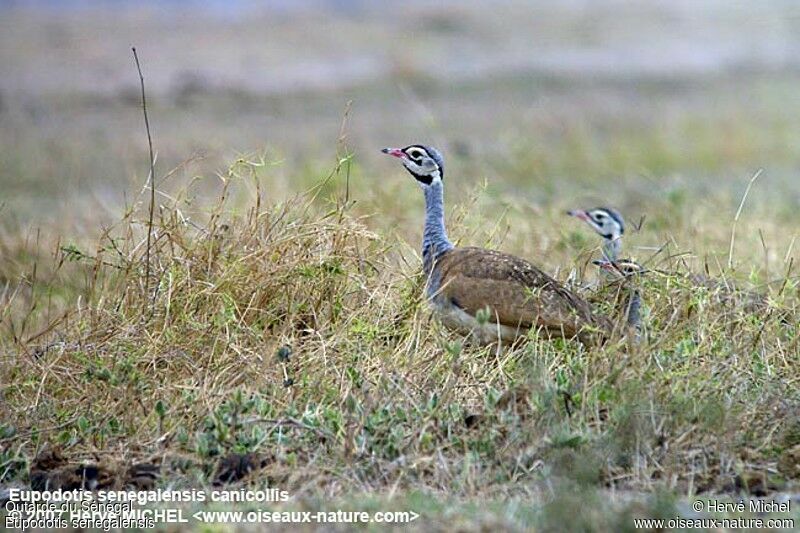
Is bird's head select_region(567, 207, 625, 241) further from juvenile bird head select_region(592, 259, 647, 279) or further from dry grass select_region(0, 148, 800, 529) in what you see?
juvenile bird head select_region(592, 259, 647, 279)

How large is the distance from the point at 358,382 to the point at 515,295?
74cm

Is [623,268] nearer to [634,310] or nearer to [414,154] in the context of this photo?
[634,310]

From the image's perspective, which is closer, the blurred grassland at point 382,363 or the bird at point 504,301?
the blurred grassland at point 382,363

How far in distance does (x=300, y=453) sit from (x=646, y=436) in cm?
125

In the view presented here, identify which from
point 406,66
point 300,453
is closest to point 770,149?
point 406,66

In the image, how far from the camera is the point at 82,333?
6.49 m

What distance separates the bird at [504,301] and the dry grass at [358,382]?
0.30ft

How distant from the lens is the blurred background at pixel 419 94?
12.8 meters

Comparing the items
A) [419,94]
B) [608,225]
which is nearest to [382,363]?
[608,225]

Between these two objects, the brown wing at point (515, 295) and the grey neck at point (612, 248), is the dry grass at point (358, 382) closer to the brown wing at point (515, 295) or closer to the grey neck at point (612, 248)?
the brown wing at point (515, 295)

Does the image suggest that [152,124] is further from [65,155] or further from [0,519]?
[0,519]

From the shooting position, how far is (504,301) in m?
6.17

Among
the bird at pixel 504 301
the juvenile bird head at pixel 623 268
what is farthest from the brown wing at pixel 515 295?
the juvenile bird head at pixel 623 268

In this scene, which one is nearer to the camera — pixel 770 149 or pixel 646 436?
pixel 646 436
